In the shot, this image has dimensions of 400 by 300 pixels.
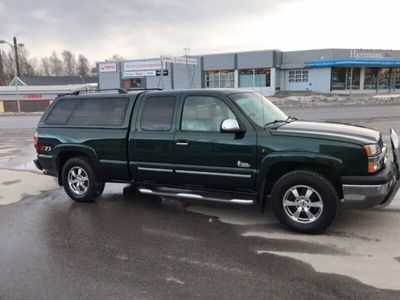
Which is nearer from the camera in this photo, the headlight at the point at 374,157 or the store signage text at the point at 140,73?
the headlight at the point at 374,157

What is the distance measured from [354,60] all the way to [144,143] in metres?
41.6

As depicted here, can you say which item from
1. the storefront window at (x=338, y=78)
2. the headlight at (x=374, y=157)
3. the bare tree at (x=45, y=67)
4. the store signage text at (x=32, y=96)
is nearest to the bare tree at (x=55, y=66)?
the bare tree at (x=45, y=67)

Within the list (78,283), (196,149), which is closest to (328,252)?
(196,149)

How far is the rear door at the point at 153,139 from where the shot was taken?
5.79 metres

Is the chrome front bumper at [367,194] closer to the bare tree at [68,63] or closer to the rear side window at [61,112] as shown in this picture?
the rear side window at [61,112]

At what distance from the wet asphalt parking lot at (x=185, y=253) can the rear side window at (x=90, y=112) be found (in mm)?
1374

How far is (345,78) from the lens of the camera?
44188 millimetres

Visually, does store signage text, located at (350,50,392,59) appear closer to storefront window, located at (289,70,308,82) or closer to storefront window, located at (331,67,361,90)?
storefront window, located at (331,67,361,90)

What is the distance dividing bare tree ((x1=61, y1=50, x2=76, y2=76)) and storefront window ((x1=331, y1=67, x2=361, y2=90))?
11120 cm

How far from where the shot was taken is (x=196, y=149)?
552 centimetres

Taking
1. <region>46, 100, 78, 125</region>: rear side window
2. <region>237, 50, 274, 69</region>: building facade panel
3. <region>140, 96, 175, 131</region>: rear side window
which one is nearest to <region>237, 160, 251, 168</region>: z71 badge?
<region>140, 96, 175, 131</region>: rear side window

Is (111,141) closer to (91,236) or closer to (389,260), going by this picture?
(91,236)

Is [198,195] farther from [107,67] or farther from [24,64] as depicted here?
[24,64]

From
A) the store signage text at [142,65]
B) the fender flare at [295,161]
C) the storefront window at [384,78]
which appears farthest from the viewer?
the store signage text at [142,65]
